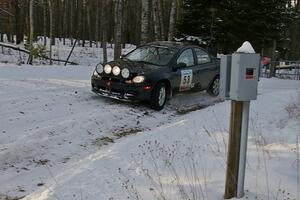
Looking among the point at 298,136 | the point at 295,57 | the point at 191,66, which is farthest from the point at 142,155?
the point at 295,57

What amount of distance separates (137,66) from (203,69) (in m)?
2.29

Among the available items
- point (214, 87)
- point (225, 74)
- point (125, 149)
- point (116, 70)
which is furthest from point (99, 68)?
point (225, 74)

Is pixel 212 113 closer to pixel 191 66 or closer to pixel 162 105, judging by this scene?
pixel 162 105

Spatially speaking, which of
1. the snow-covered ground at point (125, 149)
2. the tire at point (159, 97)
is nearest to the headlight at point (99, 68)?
the snow-covered ground at point (125, 149)

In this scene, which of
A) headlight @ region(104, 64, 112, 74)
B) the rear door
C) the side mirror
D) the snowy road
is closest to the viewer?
the snowy road

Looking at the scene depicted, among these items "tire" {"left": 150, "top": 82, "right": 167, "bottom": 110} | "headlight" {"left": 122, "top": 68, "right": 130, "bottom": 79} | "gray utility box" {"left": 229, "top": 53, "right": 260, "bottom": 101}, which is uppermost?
"gray utility box" {"left": 229, "top": 53, "right": 260, "bottom": 101}

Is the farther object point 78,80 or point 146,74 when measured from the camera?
point 78,80

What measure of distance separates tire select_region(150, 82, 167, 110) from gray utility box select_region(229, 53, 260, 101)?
239 inches

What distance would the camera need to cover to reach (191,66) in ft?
37.4

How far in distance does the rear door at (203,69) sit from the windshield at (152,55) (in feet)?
3.33

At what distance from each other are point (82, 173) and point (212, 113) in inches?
170

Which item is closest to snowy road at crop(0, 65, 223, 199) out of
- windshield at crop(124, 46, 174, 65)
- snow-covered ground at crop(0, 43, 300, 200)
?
snow-covered ground at crop(0, 43, 300, 200)

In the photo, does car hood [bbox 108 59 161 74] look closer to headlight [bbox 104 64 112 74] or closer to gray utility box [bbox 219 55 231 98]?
headlight [bbox 104 64 112 74]

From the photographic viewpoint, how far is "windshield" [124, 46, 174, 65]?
1075 centimetres
